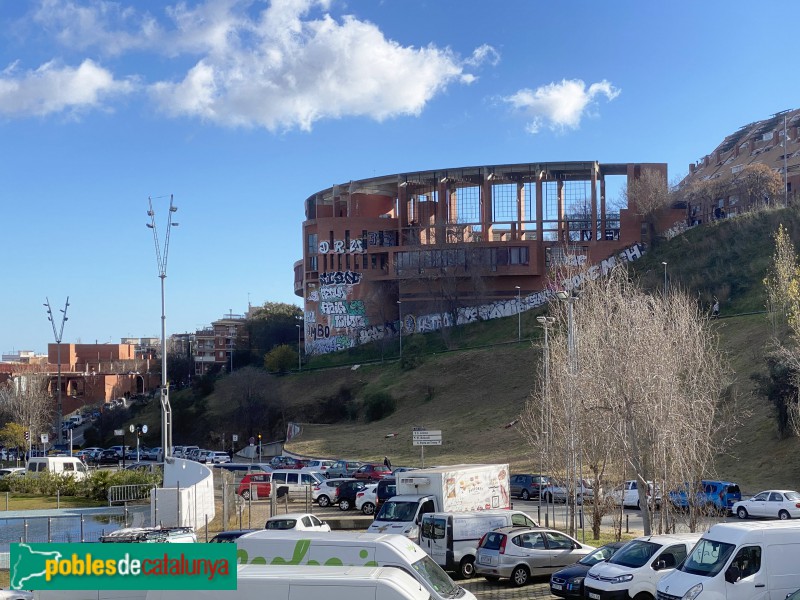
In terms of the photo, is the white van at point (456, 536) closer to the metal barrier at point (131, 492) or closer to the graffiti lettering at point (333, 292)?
the metal barrier at point (131, 492)

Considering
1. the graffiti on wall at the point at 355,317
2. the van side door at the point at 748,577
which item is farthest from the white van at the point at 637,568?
the graffiti on wall at the point at 355,317

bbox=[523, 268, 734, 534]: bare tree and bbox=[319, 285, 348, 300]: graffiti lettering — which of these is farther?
bbox=[319, 285, 348, 300]: graffiti lettering

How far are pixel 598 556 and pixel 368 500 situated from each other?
17826 mm

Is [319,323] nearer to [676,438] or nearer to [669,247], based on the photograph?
[669,247]

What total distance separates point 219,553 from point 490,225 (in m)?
82.7

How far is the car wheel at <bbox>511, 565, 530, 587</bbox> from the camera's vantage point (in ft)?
66.7

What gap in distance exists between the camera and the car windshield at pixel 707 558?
49.4ft

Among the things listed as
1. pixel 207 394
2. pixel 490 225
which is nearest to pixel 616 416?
pixel 490 225

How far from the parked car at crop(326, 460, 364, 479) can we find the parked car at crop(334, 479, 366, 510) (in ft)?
29.5

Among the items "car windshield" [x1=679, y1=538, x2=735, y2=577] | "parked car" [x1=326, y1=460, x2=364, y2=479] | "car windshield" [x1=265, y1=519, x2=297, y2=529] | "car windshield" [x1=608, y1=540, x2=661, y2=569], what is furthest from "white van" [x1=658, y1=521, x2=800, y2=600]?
"parked car" [x1=326, y1=460, x2=364, y2=479]

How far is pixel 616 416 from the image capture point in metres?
23.9

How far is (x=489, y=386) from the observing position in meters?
72.1

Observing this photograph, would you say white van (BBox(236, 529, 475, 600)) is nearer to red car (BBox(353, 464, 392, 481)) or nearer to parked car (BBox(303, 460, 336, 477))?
red car (BBox(353, 464, 392, 481))

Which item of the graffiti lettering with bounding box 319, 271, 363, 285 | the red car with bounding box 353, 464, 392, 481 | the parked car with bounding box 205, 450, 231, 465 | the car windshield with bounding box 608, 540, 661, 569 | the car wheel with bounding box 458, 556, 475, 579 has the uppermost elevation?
the graffiti lettering with bounding box 319, 271, 363, 285
